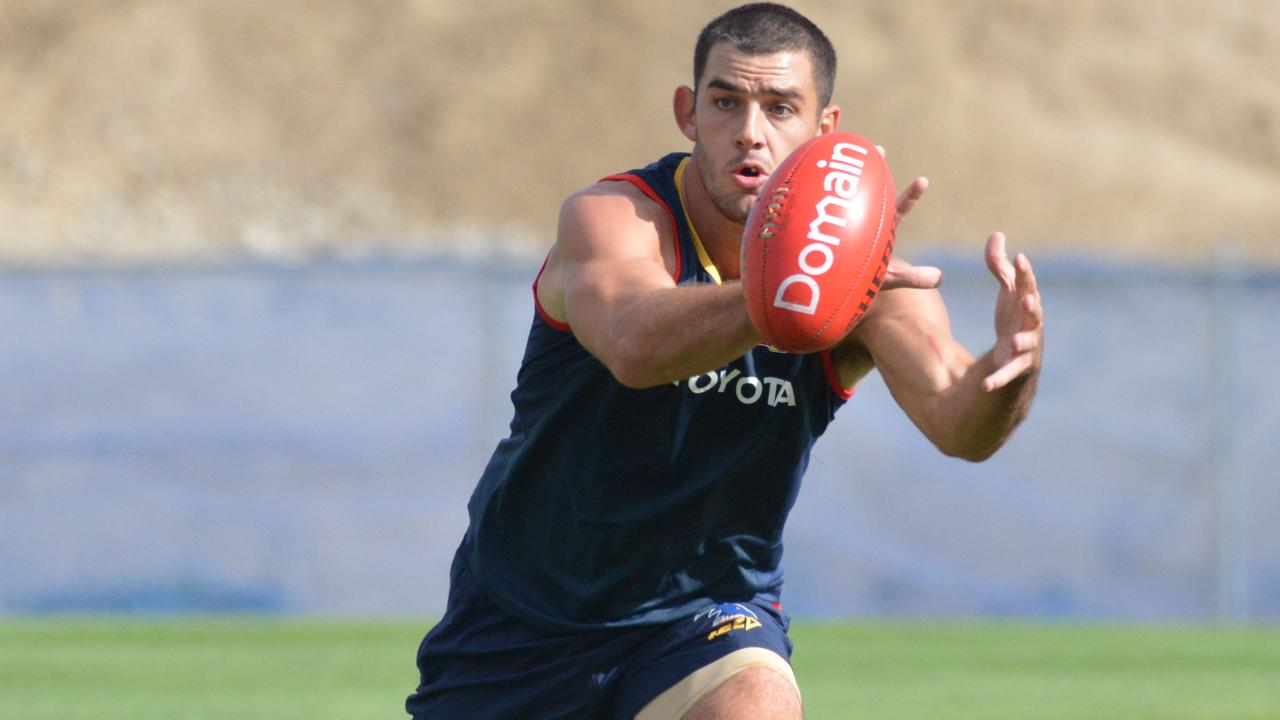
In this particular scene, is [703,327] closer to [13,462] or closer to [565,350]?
[565,350]

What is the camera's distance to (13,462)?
1351 cm

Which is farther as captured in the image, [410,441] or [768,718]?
[410,441]

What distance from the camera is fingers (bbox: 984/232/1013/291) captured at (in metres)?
3.88

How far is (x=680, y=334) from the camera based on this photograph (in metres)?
3.74

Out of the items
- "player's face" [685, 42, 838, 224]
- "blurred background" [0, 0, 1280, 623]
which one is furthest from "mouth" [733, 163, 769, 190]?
"blurred background" [0, 0, 1280, 623]

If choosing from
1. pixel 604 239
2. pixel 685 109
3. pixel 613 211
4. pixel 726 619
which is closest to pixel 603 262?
pixel 604 239

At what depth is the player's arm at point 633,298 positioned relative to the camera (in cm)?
374

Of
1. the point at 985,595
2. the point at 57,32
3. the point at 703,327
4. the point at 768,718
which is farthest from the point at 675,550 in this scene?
the point at 57,32

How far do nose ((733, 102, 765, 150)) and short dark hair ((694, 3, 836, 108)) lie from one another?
14 centimetres

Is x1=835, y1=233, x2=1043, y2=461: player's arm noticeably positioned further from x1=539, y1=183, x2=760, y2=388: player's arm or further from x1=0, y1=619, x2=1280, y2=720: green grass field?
x1=0, y1=619, x2=1280, y2=720: green grass field

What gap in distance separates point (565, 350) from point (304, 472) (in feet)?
31.3

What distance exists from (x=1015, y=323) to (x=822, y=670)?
673cm

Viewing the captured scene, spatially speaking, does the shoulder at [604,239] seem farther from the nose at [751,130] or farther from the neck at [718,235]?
the nose at [751,130]

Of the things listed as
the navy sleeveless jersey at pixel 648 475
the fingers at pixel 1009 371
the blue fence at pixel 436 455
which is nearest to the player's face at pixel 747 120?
the navy sleeveless jersey at pixel 648 475
